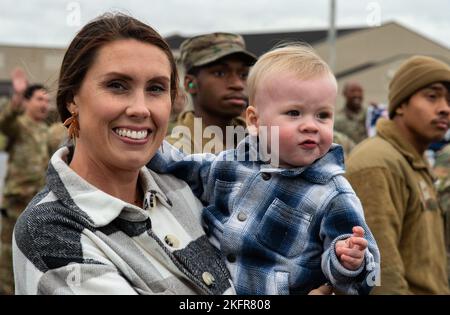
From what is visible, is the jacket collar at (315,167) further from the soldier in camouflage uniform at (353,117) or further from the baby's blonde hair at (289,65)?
the soldier in camouflage uniform at (353,117)

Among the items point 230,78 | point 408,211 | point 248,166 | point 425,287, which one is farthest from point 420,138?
point 248,166

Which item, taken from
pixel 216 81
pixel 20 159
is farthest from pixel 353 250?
pixel 20 159

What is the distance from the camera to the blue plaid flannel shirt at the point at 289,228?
90.5 inches

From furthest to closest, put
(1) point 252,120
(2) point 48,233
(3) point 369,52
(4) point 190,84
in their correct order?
1. (3) point 369,52
2. (4) point 190,84
3. (1) point 252,120
4. (2) point 48,233

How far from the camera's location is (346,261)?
219 cm

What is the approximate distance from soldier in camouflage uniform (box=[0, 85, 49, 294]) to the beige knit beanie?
4.20m

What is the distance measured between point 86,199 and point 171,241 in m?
0.30

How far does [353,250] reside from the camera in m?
2.18

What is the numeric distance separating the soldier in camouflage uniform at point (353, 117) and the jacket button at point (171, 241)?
26.3 feet

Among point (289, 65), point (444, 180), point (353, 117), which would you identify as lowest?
point (353, 117)

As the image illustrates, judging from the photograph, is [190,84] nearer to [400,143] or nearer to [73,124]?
[400,143]

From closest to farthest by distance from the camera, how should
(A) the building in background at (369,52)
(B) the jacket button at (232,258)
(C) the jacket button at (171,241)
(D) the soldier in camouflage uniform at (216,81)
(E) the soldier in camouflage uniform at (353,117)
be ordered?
1. (C) the jacket button at (171,241)
2. (B) the jacket button at (232,258)
3. (D) the soldier in camouflage uniform at (216,81)
4. (E) the soldier in camouflage uniform at (353,117)
5. (A) the building in background at (369,52)

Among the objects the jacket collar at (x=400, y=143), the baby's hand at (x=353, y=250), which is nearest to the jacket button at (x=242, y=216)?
the baby's hand at (x=353, y=250)
